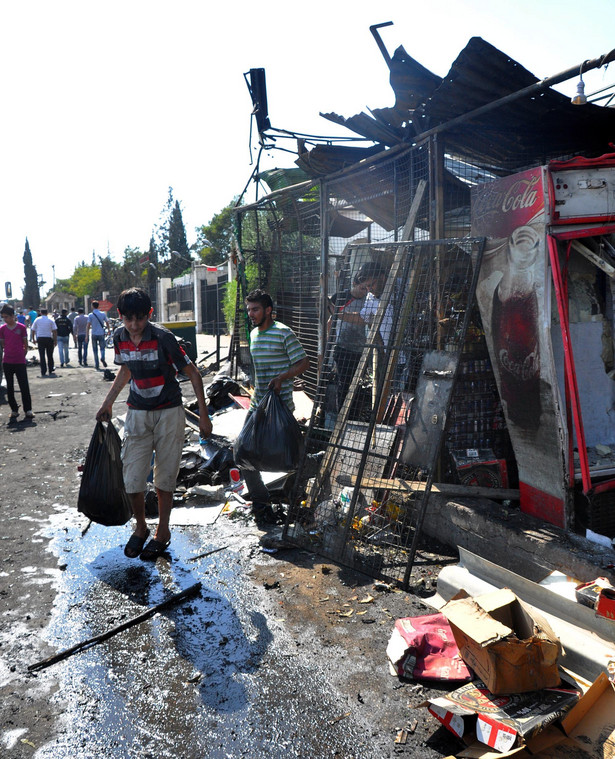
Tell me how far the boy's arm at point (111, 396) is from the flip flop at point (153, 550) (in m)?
0.96

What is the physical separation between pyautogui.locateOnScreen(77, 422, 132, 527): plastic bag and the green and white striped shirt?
128 centimetres

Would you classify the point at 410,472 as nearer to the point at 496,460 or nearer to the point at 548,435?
the point at 496,460

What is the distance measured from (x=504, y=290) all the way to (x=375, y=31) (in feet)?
7.38

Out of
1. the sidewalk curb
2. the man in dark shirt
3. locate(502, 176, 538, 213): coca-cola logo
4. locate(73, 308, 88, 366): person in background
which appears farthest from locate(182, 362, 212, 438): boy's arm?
locate(73, 308, 88, 366): person in background

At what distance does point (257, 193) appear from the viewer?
27.5 feet

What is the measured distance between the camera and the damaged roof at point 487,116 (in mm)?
4191

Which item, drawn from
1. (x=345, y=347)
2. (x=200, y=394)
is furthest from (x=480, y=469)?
(x=200, y=394)

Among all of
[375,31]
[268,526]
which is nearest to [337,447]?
[268,526]

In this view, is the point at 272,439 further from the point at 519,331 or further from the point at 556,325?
the point at 556,325

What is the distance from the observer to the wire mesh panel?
4.17 metres

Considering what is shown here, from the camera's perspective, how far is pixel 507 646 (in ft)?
7.82

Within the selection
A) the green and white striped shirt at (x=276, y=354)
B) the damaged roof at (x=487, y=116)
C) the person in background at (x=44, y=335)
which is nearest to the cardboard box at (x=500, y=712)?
the green and white striped shirt at (x=276, y=354)

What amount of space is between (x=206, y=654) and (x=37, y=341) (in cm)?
1403

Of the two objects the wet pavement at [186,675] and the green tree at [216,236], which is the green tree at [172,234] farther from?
the wet pavement at [186,675]
